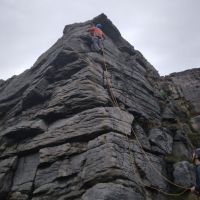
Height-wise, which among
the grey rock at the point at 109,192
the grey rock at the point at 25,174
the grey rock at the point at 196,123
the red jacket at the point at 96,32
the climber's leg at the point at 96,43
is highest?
the red jacket at the point at 96,32

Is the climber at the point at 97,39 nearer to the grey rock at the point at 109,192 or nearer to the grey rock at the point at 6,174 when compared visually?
the grey rock at the point at 6,174

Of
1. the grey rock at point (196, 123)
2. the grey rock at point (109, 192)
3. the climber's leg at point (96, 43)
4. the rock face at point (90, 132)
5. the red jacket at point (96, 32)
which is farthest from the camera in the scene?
the red jacket at point (96, 32)

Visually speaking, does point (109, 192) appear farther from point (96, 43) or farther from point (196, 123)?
point (96, 43)

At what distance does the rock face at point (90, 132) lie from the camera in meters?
13.4

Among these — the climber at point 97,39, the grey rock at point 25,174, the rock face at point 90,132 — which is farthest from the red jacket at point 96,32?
the grey rock at point 25,174

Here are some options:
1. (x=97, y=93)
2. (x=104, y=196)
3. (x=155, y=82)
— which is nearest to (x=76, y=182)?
(x=104, y=196)

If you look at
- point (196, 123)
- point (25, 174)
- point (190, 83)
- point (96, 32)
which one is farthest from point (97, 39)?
point (25, 174)

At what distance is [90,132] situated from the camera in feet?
49.3

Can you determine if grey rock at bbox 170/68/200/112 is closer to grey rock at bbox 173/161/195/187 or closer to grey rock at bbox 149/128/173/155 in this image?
grey rock at bbox 149/128/173/155

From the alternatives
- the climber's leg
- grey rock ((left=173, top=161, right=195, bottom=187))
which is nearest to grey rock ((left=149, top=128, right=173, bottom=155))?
grey rock ((left=173, top=161, right=195, bottom=187))

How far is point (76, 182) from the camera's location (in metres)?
13.3

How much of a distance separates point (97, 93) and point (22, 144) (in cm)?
502

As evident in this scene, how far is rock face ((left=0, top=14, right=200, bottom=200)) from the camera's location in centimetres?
1345

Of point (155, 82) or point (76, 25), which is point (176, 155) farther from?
point (76, 25)
